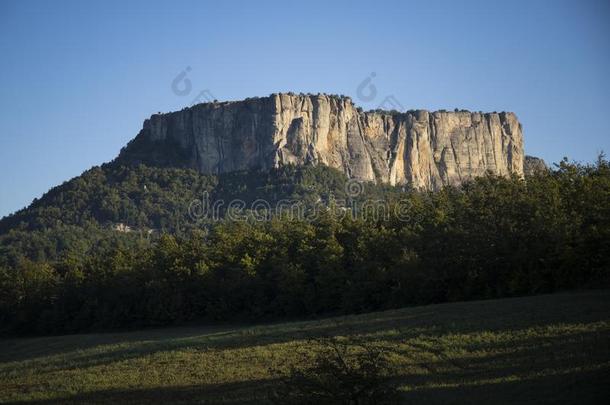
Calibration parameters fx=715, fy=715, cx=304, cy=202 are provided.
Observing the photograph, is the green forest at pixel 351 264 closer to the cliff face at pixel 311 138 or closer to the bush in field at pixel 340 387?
the bush in field at pixel 340 387

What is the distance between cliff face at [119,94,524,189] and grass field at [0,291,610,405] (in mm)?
122964

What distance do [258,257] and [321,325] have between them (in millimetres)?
23174

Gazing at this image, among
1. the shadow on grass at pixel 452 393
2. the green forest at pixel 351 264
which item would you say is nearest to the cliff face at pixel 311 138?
the green forest at pixel 351 264

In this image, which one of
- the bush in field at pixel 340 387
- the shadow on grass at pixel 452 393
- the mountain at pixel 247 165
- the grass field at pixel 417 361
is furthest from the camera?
the mountain at pixel 247 165

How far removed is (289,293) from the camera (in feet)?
185

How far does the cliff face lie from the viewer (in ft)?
542

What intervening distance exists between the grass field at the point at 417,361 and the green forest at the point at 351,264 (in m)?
7.92

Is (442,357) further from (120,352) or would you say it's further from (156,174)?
(156,174)

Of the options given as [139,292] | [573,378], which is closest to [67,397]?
[573,378]

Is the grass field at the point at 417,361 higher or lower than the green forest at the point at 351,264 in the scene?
lower

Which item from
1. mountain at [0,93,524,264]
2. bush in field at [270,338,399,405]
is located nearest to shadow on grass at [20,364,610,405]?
bush in field at [270,338,399,405]

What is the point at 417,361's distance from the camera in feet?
88.1

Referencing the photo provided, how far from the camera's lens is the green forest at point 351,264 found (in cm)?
4494

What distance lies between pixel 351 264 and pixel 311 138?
112 metres
